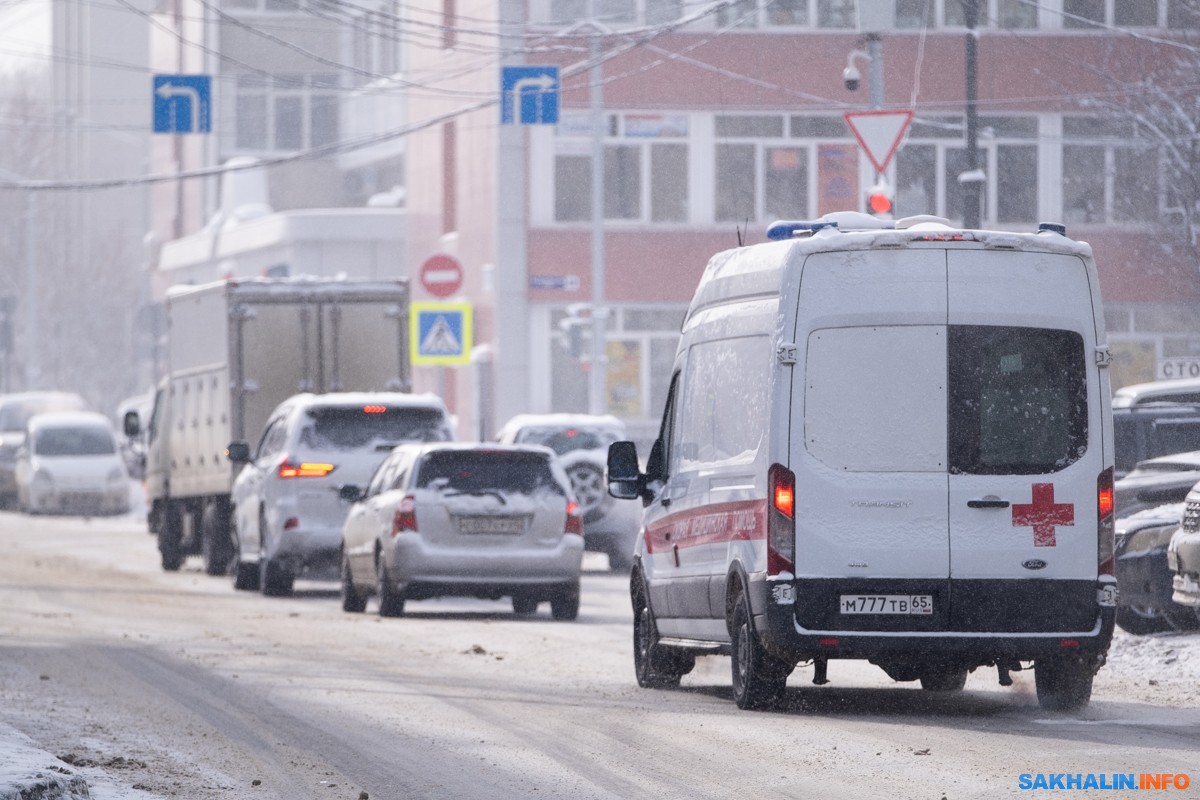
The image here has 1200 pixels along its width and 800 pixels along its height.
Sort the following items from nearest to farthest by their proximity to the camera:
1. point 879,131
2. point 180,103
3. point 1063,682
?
point 1063,682, point 879,131, point 180,103

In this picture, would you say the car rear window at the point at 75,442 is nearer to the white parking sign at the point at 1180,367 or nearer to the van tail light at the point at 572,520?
the white parking sign at the point at 1180,367

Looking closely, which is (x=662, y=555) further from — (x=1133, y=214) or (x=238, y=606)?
(x=1133, y=214)

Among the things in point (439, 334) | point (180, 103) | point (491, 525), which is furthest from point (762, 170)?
point (491, 525)

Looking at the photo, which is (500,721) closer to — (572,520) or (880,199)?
(572,520)

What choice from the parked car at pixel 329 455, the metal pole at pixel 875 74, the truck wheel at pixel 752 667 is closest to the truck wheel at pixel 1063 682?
the truck wheel at pixel 752 667

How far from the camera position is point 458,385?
51.2 meters

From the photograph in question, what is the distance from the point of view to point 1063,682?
41.8 ft

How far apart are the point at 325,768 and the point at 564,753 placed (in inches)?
41.5

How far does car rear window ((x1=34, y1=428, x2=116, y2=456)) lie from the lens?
158 feet

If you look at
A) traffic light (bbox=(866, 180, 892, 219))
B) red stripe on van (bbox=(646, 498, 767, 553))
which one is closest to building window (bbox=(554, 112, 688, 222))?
traffic light (bbox=(866, 180, 892, 219))

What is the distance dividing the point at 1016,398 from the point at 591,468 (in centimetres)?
1568

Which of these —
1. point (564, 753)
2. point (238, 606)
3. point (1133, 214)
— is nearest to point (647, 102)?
point (1133, 214)

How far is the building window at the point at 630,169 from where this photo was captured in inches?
1859

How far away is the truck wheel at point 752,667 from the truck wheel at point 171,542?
18584mm
